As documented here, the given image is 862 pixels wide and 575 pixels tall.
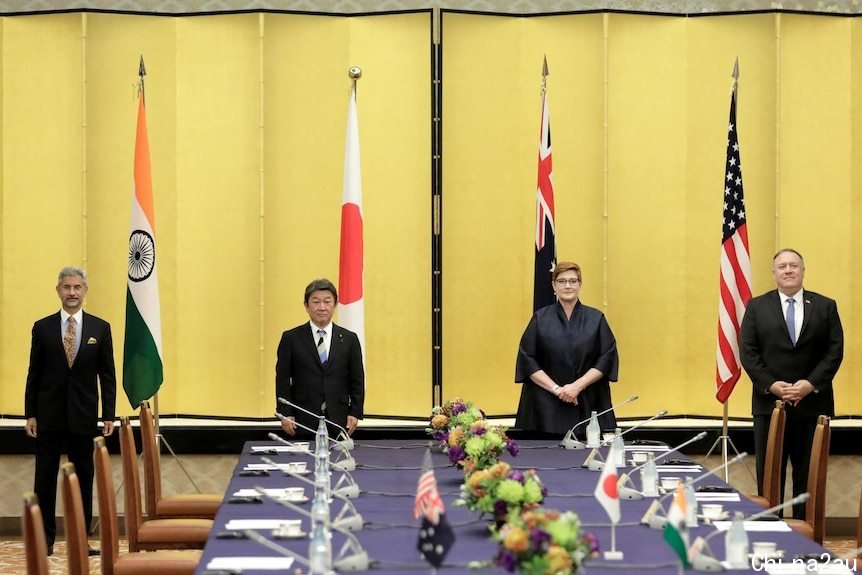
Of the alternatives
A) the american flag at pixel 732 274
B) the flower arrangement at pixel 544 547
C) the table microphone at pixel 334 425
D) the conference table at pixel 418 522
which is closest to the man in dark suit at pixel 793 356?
the american flag at pixel 732 274

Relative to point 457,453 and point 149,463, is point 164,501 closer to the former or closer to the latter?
point 149,463

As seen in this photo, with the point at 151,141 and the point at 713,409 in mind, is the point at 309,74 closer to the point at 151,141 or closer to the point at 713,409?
the point at 151,141

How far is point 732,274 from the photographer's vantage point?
23.5 ft

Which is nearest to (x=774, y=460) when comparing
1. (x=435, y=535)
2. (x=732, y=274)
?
(x=732, y=274)

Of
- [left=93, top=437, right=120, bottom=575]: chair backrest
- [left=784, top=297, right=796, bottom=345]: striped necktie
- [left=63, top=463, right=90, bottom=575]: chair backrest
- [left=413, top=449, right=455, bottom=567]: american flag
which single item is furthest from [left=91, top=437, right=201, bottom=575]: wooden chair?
[left=784, top=297, right=796, bottom=345]: striped necktie

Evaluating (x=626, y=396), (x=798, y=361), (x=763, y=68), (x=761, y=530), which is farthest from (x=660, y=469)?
(x=763, y=68)

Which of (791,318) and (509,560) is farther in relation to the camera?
(791,318)

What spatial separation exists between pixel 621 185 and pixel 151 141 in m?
2.97

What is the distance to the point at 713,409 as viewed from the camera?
793 centimetres

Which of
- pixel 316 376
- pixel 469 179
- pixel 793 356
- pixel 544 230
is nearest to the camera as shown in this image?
pixel 316 376

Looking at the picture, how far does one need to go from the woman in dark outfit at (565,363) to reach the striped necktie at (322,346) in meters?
1.02

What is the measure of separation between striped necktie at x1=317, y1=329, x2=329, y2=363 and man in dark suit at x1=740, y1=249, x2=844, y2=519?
224 centimetres

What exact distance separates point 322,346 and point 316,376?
154 mm

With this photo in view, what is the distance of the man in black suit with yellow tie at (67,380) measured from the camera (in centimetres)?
668
